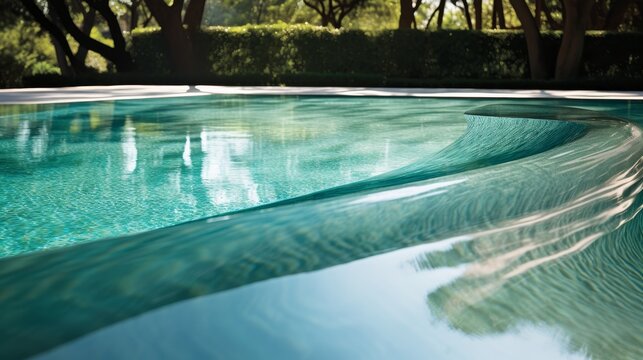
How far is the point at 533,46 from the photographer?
20141 mm

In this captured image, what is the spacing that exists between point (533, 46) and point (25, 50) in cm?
2884

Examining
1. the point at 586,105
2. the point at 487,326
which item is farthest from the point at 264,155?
the point at 586,105

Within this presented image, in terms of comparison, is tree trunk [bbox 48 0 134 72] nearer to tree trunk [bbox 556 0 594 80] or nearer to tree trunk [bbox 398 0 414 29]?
tree trunk [bbox 398 0 414 29]

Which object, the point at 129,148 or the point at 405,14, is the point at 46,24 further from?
the point at 129,148

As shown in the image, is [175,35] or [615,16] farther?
[615,16]

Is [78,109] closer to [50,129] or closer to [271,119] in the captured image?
[50,129]

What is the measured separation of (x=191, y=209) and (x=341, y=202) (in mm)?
2239

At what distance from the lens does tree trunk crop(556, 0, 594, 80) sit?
1902 centimetres

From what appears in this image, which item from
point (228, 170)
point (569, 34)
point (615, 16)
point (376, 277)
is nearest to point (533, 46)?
point (569, 34)

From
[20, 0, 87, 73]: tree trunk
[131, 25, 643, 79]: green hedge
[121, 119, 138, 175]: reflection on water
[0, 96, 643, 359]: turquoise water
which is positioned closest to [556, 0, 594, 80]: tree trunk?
[131, 25, 643, 79]: green hedge

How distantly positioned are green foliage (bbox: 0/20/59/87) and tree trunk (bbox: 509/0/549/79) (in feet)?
67.7

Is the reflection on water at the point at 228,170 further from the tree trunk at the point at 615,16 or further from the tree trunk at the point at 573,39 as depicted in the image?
the tree trunk at the point at 615,16

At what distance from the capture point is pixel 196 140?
27.2ft

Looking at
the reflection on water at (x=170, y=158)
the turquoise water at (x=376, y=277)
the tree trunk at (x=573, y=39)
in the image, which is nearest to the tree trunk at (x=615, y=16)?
the tree trunk at (x=573, y=39)
